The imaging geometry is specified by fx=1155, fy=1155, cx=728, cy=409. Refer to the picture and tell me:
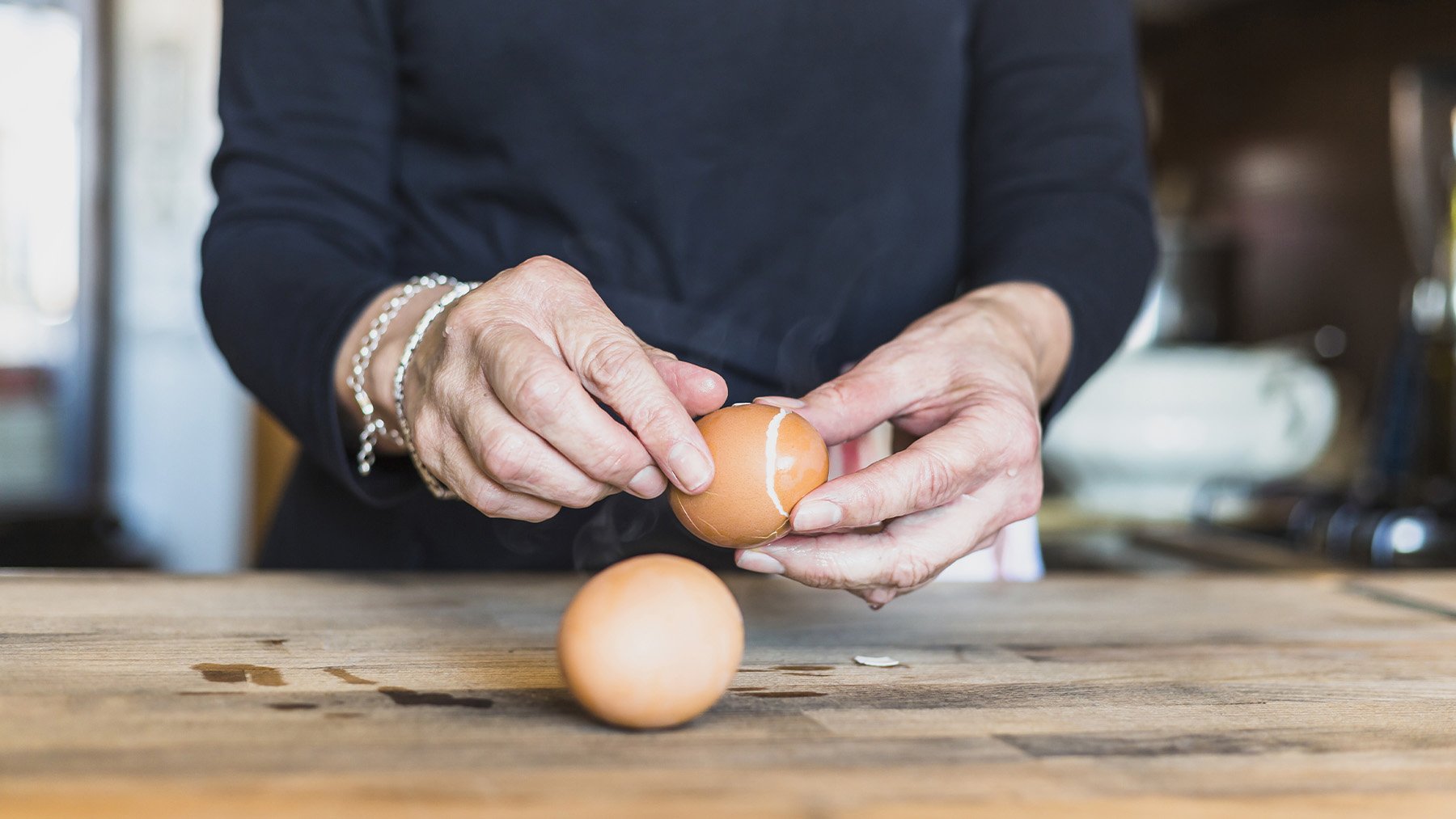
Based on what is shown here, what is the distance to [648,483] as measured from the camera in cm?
70

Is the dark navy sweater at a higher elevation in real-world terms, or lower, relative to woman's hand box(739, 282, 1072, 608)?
higher

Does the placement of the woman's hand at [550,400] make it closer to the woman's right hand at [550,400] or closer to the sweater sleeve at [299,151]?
the woman's right hand at [550,400]

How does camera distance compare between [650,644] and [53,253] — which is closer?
[650,644]

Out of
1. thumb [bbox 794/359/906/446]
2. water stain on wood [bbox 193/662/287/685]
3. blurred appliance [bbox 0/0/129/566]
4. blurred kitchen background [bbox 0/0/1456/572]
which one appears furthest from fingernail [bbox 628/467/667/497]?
blurred appliance [bbox 0/0/129/566]

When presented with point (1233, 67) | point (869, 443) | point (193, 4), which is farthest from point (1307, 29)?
point (869, 443)

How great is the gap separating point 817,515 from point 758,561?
0.06 m

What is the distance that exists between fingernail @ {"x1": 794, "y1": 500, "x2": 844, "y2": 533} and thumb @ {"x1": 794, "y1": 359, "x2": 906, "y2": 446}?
87 millimetres

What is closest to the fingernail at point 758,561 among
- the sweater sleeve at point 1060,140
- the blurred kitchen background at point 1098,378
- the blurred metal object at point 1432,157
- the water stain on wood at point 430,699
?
the water stain on wood at point 430,699

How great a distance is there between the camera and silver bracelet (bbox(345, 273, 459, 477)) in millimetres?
799

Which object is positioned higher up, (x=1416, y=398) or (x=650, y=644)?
(x=1416, y=398)

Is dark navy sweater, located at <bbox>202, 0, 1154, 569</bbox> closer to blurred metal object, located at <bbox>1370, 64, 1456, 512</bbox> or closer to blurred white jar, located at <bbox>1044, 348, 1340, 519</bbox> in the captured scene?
blurred metal object, located at <bbox>1370, 64, 1456, 512</bbox>

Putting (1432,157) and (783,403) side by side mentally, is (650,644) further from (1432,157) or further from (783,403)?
(1432,157)

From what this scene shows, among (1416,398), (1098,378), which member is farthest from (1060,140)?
(1098,378)

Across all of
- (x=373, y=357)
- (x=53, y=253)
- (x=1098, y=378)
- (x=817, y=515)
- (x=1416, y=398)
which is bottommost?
(x=817, y=515)
